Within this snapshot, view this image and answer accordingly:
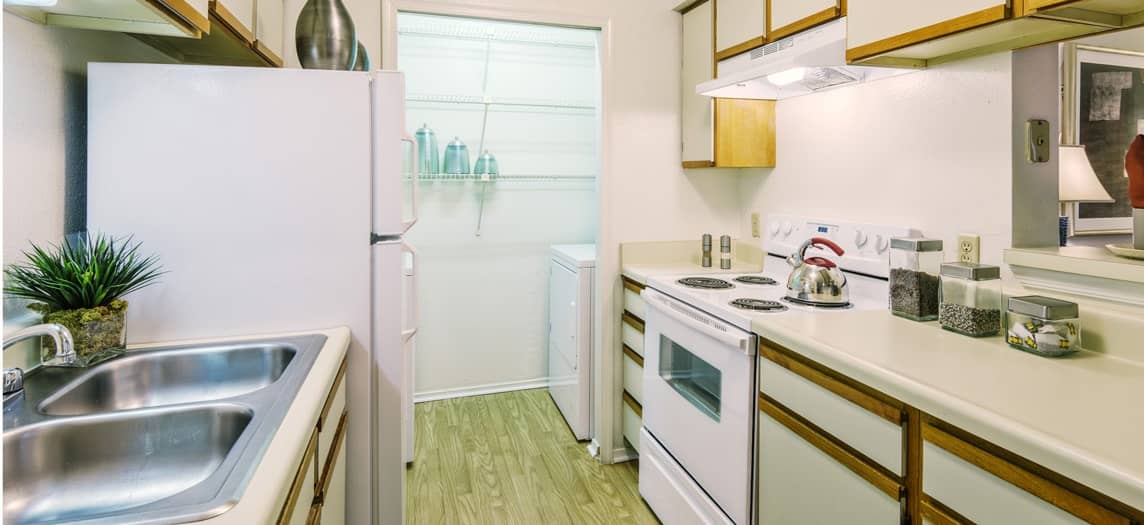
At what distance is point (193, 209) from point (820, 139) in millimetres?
2060

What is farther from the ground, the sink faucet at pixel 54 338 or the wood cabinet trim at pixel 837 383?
the sink faucet at pixel 54 338

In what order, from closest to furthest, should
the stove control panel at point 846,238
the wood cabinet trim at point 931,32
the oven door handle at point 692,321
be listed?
the wood cabinet trim at point 931,32 < the oven door handle at point 692,321 < the stove control panel at point 846,238

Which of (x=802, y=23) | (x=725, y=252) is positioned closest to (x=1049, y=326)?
(x=802, y=23)

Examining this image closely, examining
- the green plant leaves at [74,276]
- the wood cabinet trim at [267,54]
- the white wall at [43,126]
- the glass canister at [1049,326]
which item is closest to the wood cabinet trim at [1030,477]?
the glass canister at [1049,326]

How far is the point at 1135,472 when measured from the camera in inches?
33.0

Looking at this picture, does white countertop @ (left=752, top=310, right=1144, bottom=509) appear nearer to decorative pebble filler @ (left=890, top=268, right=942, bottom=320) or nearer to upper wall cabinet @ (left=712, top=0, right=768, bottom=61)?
decorative pebble filler @ (left=890, top=268, right=942, bottom=320)

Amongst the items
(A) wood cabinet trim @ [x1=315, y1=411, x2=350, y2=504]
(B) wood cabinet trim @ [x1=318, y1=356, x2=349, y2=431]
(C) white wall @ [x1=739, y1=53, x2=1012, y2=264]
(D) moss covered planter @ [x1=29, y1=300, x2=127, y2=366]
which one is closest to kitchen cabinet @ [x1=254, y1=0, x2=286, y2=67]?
(D) moss covered planter @ [x1=29, y1=300, x2=127, y2=366]

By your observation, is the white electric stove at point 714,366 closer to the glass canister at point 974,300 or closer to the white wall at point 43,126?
the glass canister at point 974,300

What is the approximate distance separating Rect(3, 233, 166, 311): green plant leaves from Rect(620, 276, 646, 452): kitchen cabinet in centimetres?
168

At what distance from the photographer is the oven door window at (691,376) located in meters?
1.91

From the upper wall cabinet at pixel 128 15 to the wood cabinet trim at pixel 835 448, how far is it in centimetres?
163

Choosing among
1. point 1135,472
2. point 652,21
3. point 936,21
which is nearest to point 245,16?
point 652,21

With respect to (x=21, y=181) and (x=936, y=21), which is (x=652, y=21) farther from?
(x=21, y=181)

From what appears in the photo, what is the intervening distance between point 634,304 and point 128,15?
74.8 inches
